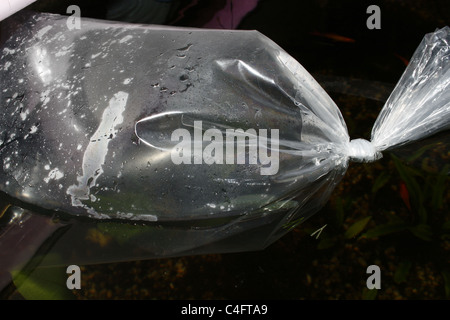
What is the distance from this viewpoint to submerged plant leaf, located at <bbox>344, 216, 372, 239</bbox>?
102 centimetres

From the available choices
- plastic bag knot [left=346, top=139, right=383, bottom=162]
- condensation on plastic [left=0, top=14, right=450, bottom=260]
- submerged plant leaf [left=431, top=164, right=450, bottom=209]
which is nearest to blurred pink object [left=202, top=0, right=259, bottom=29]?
condensation on plastic [left=0, top=14, right=450, bottom=260]

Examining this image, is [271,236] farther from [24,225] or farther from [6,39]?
[6,39]

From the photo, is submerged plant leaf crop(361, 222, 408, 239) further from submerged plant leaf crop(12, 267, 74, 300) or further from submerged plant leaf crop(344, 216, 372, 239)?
submerged plant leaf crop(12, 267, 74, 300)

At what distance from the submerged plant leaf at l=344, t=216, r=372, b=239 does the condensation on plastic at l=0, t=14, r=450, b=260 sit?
0.20 metres

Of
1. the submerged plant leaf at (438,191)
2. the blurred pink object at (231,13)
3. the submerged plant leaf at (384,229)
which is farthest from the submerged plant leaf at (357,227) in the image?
the blurred pink object at (231,13)

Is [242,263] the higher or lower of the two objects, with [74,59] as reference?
lower

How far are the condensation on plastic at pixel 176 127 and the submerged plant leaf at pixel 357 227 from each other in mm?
202

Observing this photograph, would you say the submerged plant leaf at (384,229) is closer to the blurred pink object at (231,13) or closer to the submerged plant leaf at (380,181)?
the submerged plant leaf at (380,181)

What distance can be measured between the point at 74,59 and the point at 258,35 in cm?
39

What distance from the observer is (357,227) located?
1.02 metres

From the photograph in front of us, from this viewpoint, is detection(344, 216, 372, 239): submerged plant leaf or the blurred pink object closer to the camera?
detection(344, 216, 372, 239): submerged plant leaf

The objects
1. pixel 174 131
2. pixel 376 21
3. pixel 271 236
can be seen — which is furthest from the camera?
pixel 376 21

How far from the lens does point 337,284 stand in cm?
100

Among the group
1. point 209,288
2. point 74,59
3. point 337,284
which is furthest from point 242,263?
point 74,59
